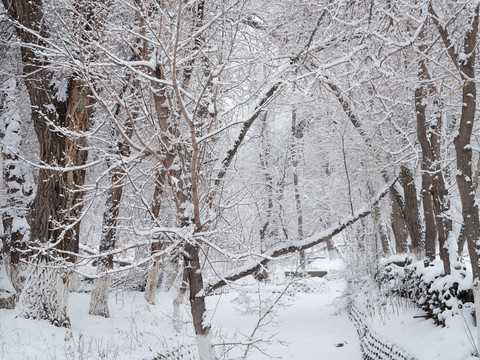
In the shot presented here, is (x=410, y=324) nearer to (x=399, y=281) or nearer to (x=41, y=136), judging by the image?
(x=399, y=281)

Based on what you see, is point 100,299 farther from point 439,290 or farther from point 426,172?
point 426,172

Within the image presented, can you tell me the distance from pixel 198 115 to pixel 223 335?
3.36m

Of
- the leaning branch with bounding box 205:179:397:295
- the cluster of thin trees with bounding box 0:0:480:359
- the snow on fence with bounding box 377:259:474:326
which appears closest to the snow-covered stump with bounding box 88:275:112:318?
the cluster of thin trees with bounding box 0:0:480:359

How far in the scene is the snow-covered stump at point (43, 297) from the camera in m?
6.52

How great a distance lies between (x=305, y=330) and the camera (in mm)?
12594

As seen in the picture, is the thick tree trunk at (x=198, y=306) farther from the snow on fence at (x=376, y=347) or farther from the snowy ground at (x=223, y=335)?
the snow on fence at (x=376, y=347)

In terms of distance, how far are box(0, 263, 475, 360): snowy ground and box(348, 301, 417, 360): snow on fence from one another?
13 cm

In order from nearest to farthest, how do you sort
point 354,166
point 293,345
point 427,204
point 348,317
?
point 427,204 < point 293,345 < point 348,317 < point 354,166

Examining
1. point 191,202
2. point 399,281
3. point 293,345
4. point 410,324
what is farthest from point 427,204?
point 191,202

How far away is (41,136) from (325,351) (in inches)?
304

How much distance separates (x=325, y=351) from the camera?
10.0 metres

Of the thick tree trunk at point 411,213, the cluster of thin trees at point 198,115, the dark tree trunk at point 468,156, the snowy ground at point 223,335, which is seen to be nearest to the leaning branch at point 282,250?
the cluster of thin trees at point 198,115

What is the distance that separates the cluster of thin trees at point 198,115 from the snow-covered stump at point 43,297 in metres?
0.02

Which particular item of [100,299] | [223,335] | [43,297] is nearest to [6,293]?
[100,299]
